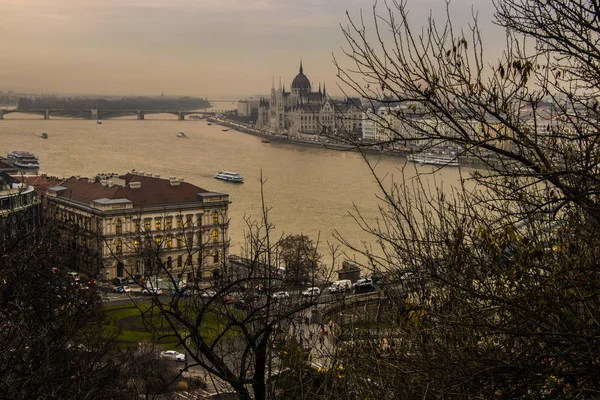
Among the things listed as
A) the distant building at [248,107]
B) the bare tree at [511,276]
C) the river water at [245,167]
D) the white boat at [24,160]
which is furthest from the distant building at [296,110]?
the bare tree at [511,276]

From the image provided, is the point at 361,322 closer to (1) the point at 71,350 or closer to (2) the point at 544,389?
(2) the point at 544,389

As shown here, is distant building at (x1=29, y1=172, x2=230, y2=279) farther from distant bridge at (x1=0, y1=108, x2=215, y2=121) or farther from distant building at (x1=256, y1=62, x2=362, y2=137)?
distant bridge at (x1=0, y1=108, x2=215, y2=121)

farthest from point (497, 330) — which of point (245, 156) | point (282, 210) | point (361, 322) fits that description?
point (245, 156)

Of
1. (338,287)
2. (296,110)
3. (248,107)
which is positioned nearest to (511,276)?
(338,287)

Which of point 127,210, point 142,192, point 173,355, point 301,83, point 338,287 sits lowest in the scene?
point 173,355

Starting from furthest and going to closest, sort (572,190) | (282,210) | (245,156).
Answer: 1. (245,156)
2. (282,210)
3. (572,190)

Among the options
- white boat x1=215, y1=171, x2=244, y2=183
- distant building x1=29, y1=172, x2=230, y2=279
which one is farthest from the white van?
white boat x1=215, y1=171, x2=244, y2=183

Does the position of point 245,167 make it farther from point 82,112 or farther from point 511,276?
point 82,112
